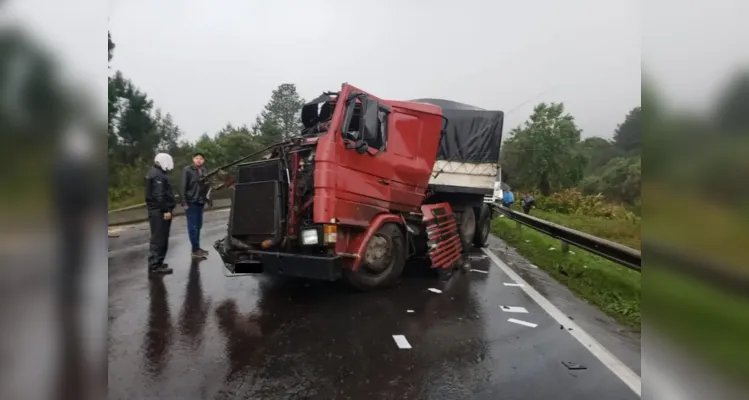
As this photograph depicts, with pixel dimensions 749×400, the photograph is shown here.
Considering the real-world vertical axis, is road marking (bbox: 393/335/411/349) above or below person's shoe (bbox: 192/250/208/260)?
below

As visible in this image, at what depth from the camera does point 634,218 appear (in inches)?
34.9

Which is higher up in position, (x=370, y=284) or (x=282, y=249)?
(x=282, y=249)

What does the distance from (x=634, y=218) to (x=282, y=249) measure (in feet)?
15.5

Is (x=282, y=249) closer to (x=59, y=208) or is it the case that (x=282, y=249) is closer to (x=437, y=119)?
(x=437, y=119)

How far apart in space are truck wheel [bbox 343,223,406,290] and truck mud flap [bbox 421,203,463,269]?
0.50 m

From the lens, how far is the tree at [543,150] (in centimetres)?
2614

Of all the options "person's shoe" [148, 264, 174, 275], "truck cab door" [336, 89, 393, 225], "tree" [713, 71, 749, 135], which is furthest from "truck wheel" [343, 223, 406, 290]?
"tree" [713, 71, 749, 135]

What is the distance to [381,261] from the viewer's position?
5820 mm

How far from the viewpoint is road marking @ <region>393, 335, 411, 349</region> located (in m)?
3.91

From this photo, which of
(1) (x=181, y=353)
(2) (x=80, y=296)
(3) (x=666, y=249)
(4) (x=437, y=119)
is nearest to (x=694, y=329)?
(3) (x=666, y=249)

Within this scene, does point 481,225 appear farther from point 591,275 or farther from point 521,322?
point 521,322

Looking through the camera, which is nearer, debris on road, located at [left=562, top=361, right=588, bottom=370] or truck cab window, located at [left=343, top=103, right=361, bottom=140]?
debris on road, located at [left=562, top=361, right=588, bottom=370]

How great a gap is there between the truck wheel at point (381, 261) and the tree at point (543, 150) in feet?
67.7

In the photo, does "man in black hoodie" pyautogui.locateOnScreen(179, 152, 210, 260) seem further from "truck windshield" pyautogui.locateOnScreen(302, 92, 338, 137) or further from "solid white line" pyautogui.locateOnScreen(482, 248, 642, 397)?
"solid white line" pyautogui.locateOnScreen(482, 248, 642, 397)
